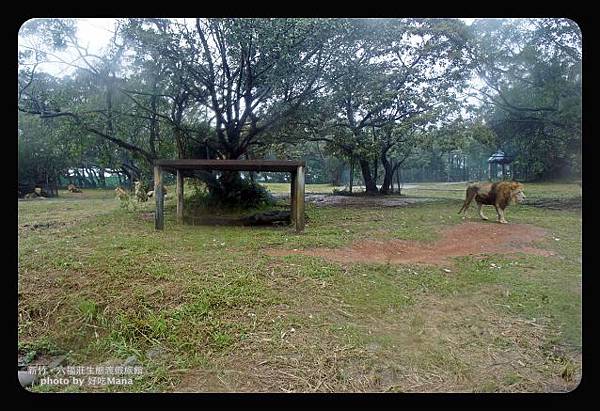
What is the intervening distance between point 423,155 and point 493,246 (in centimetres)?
96

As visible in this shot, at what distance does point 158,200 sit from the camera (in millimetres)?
3217

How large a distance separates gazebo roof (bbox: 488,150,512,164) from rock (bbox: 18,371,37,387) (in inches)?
114

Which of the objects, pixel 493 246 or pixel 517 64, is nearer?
pixel 493 246

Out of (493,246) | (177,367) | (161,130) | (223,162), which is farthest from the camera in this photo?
(161,130)

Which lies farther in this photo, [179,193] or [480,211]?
[179,193]

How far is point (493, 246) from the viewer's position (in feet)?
7.05

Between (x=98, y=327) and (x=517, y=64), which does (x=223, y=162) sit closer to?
(x=98, y=327)

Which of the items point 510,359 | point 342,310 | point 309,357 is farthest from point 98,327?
point 510,359

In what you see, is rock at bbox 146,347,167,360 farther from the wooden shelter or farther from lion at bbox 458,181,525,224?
lion at bbox 458,181,525,224

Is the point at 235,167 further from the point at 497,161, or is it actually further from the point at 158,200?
the point at 497,161

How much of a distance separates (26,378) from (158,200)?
1.83 meters

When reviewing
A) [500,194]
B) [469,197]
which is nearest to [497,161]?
[500,194]

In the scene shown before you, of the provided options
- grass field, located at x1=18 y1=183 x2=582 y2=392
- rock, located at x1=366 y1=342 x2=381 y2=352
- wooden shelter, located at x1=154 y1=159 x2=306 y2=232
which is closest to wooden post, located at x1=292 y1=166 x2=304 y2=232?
wooden shelter, located at x1=154 y1=159 x2=306 y2=232

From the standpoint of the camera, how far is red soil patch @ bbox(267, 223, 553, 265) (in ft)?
7.01
